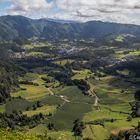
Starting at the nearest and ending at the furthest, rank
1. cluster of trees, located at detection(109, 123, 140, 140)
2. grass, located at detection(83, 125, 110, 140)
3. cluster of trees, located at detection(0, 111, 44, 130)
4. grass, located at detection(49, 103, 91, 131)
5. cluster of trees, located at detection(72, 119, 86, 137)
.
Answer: cluster of trees, located at detection(109, 123, 140, 140)
grass, located at detection(83, 125, 110, 140)
cluster of trees, located at detection(72, 119, 86, 137)
cluster of trees, located at detection(0, 111, 44, 130)
grass, located at detection(49, 103, 91, 131)

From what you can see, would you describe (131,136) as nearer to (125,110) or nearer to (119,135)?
(119,135)

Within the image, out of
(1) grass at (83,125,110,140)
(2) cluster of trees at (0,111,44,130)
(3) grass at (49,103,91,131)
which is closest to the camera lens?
(1) grass at (83,125,110,140)

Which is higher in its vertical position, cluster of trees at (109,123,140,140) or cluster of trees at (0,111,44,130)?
cluster of trees at (109,123,140,140)

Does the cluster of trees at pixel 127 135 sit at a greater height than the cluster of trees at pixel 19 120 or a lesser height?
greater

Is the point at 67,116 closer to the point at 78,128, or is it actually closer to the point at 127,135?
the point at 78,128

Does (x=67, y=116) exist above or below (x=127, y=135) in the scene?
below

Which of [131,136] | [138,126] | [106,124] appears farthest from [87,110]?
[131,136]

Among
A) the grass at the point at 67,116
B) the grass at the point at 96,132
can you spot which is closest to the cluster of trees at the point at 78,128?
the grass at the point at 96,132

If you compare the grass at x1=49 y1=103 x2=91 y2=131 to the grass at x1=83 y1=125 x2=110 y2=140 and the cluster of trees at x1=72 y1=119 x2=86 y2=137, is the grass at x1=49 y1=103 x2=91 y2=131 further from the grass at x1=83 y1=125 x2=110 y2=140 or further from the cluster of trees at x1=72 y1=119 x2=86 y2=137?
the grass at x1=83 y1=125 x2=110 y2=140

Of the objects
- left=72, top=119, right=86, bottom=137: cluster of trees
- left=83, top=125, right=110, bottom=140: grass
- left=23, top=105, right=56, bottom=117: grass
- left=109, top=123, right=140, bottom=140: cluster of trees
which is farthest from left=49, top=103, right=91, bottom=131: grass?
left=109, top=123, right=140, bottom=140: cluster of trees

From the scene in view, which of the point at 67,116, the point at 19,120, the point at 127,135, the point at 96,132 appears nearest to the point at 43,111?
the point at 67,116

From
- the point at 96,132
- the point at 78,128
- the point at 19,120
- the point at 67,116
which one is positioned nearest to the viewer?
the point at 96,132

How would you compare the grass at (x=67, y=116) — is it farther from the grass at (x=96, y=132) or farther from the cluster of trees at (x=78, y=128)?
the grass at (x=96, y=132)
